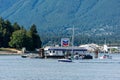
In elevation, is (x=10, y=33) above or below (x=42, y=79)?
above

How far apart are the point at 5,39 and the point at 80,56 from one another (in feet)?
128

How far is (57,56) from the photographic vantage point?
464ft

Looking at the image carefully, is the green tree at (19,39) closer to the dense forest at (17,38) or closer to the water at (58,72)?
the dense forest at (17,38)

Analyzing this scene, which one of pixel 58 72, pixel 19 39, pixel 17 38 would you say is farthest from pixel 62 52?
pixel 58 72

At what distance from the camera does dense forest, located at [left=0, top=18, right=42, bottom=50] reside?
16912 cm

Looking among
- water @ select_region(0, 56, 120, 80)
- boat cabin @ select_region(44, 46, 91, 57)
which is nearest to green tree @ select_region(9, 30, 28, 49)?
boat cabin @ select_region(44, 46, 91, 57)

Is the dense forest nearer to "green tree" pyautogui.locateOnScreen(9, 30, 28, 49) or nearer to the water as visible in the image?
"green tree" pyautogui.locateOnScreen(9, 30, 28, 49)

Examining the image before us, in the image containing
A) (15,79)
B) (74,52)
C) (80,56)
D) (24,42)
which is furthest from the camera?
(24,42)

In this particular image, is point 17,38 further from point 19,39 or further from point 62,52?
point 62,52

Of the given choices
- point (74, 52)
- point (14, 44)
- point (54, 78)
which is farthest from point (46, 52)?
point (54, 78)

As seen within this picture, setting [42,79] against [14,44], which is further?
[14,44]

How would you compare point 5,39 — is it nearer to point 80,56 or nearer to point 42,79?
point 80,56

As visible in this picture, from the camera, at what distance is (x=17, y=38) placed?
549 feet

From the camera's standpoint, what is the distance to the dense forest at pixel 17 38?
555 feet
